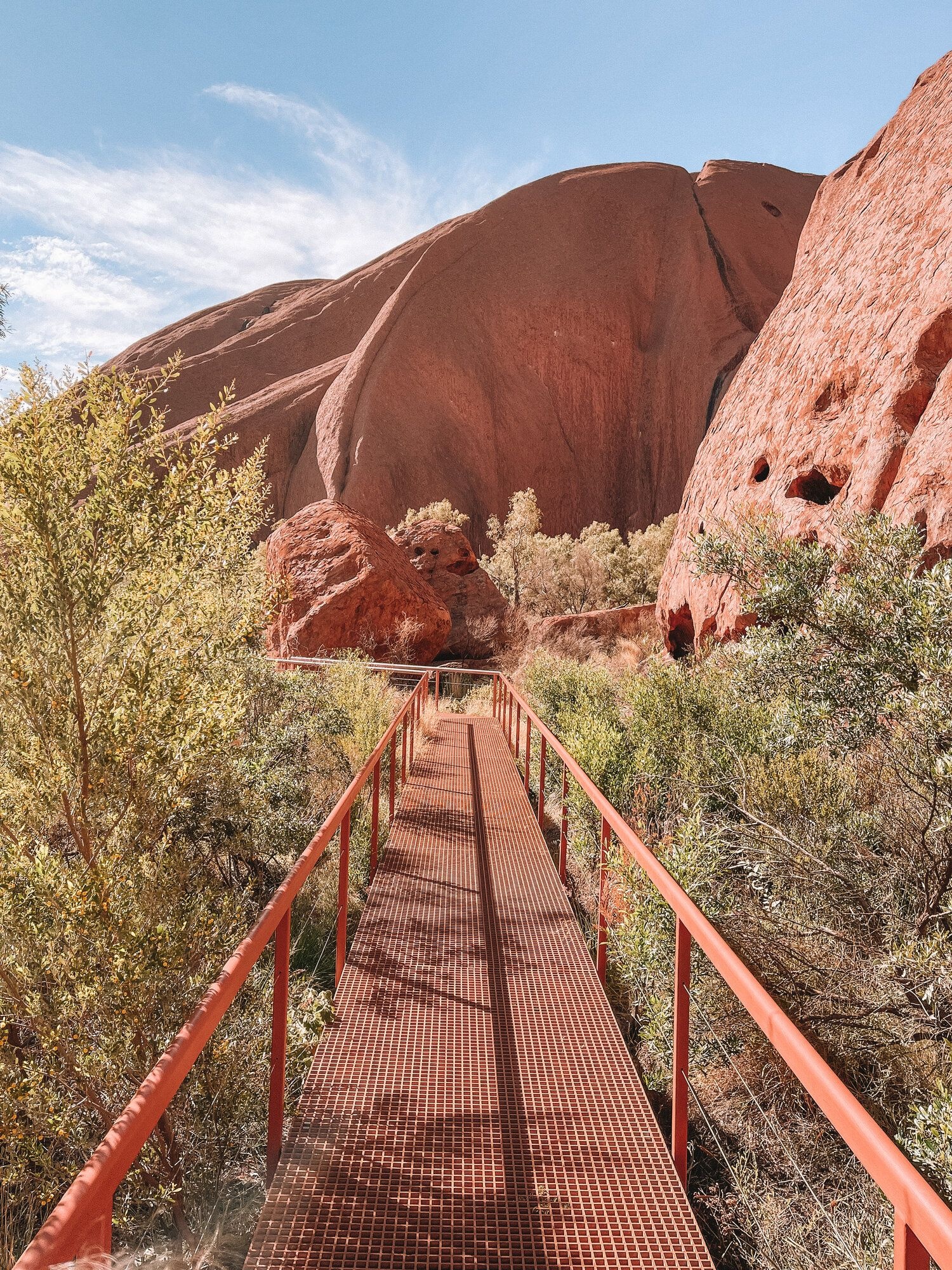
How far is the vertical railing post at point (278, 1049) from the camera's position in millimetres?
2393

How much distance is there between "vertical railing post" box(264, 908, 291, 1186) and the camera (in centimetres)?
239

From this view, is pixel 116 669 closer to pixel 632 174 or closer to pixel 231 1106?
pixel 231 1106

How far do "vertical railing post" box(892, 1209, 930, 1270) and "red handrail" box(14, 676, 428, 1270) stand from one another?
124 cm

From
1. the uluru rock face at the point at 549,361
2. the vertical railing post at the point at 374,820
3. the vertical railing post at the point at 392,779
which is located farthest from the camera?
the uluru rock face at the point at 549,361

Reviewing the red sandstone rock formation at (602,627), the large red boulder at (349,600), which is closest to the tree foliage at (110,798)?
the large red boulder at (349,600)

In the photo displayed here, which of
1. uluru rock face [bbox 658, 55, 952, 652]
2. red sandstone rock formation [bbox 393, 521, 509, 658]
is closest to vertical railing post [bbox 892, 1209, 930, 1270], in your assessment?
uluru rock face [bbox 658, 55, 952, 652]

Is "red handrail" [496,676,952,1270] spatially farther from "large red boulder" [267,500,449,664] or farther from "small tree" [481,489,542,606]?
"small tree" [481,489,542,606]

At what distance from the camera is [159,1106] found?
1424mm

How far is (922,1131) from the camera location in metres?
2.26

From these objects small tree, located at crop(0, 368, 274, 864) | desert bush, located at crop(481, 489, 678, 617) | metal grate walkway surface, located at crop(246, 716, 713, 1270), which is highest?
desert bush, located at crop(481, 489, 678, 617)

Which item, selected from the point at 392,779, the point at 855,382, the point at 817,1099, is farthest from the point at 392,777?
the point at 855,382

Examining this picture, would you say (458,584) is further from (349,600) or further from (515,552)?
(515,552)

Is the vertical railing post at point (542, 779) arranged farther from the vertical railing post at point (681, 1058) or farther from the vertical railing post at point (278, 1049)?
the vertical railing post at point (278, 1049)

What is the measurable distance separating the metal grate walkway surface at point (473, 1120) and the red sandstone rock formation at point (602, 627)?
12997 mm
